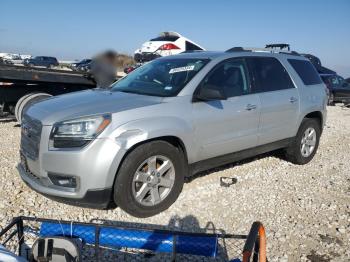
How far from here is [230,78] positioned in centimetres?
477

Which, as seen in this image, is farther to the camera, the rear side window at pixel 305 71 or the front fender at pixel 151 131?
the rear side window at pixel 305 71

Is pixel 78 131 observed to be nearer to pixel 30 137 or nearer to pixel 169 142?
pixel 30 137

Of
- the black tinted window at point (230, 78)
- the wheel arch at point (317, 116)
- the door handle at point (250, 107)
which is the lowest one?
the wheel arch at point (317, 116)

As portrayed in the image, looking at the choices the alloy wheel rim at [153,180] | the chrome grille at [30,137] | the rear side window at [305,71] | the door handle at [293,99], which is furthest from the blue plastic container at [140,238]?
the rear side window at [305,71]

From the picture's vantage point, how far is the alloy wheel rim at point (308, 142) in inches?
238

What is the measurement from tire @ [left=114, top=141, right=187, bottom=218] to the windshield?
27.7 inches

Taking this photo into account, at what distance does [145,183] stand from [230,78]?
6.05ft

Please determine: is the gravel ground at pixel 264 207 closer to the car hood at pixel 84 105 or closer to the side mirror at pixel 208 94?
the car hood at pixel 84 105

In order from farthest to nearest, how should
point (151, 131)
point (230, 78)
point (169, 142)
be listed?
point (230, 78), point (169, 142), point (151, 131)

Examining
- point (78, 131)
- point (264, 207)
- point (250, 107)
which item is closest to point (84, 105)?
point (78, 131)

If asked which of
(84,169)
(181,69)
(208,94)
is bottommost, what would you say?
(84,169)

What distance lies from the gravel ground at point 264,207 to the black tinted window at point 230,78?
1.29 metres

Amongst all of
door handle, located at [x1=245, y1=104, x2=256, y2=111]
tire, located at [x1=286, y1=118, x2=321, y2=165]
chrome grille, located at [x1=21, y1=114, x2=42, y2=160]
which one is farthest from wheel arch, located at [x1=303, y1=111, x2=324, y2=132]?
chrome grille, located at [x1=21, y1=114, x2=42, y2=160]

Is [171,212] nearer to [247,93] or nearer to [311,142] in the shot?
[247,93]
